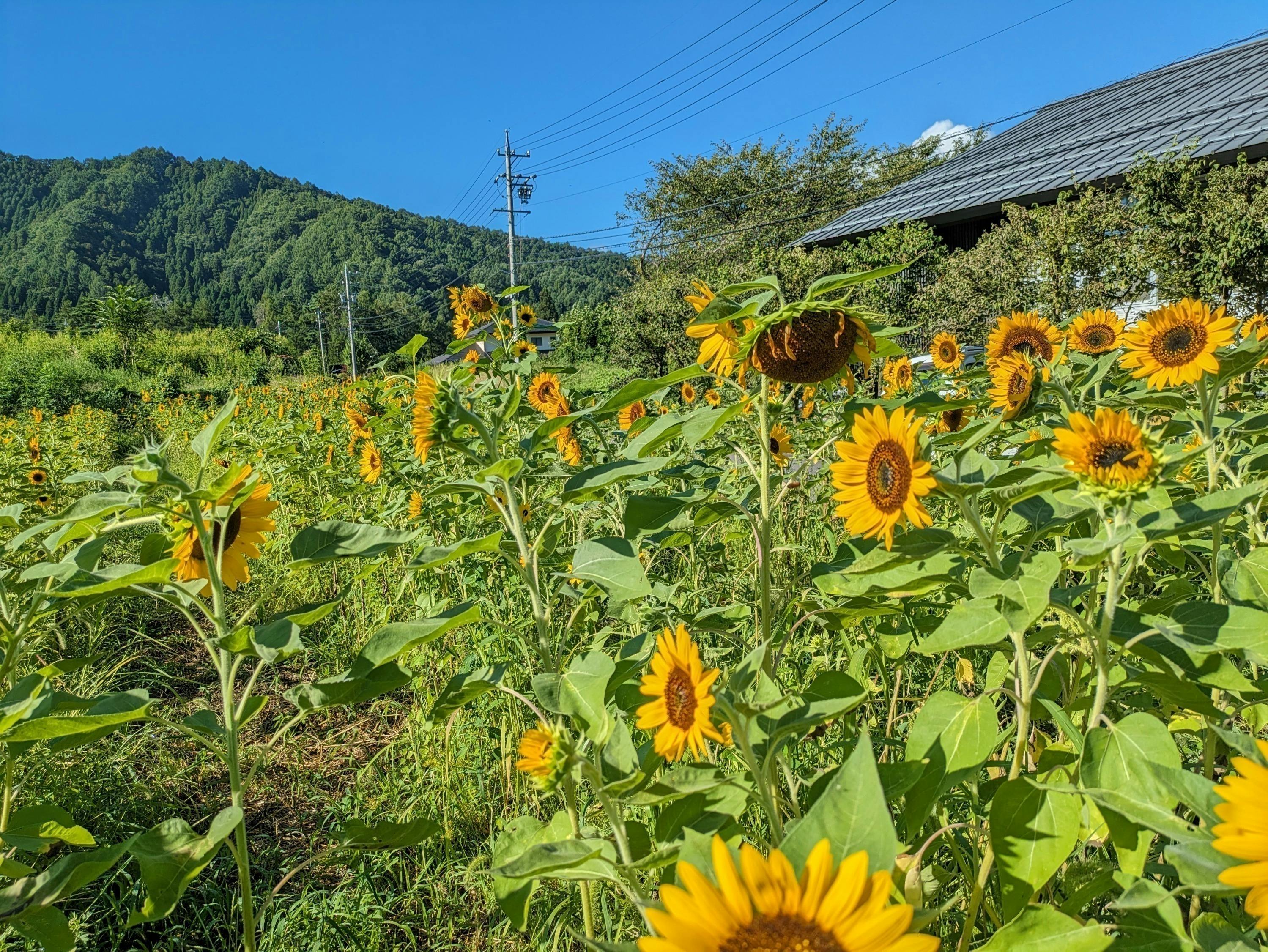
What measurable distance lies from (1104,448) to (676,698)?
0.52 m

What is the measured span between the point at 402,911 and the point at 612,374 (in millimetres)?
18112

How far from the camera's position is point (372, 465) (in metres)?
2.93

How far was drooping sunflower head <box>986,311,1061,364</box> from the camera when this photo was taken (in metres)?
1.75

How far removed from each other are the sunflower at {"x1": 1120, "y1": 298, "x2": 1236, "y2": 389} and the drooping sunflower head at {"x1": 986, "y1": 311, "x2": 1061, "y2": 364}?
0.24m

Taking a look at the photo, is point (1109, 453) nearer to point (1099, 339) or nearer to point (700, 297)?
point (700, 297)

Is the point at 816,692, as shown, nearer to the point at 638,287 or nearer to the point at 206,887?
the point at 206,887

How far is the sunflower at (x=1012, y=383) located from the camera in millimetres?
985

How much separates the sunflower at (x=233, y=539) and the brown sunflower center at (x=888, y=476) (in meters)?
0.81

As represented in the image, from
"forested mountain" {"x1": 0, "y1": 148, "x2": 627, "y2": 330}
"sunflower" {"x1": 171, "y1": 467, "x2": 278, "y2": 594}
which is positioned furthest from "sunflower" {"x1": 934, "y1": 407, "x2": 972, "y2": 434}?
"forested mountain" {"x1": 0, "y1": 148, "x2": 627, "y2": 330}

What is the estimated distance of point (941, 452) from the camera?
1.18 meters

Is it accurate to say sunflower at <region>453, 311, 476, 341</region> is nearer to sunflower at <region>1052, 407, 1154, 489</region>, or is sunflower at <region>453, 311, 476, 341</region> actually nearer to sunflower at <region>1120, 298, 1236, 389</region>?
sunflower at <region>1120, 298, 1236, 389</region>

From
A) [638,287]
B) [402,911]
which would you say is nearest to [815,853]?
[402,911]

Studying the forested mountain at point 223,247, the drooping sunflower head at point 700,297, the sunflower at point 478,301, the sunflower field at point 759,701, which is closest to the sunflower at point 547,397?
the sunflower field at point 759,701

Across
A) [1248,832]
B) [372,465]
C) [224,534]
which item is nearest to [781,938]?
[1248,832]
